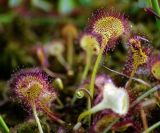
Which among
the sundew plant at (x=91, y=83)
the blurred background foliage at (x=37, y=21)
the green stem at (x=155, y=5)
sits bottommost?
the blurred background foliage at (x=37, y=21)

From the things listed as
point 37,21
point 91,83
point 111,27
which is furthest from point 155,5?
point 37,21

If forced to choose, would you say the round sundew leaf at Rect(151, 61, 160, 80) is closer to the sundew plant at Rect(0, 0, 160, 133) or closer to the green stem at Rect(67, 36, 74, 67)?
the sundew plant at Rect(0, 0, 160, 133)

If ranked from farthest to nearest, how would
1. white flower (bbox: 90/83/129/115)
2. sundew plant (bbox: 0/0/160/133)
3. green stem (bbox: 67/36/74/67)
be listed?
green stem (bbox: 67/36/74/67) → sundew plant (bbox: 0/0/160/133) → white flower (bbox: 90/83/129/115)

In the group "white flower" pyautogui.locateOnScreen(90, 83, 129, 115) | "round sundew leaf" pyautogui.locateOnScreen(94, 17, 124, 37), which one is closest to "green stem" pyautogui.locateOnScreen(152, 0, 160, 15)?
"round sundew leaf" pyautogui.locateOnScreen(94, 17, 124, 37)

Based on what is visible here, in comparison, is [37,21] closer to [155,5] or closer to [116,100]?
[155,5]

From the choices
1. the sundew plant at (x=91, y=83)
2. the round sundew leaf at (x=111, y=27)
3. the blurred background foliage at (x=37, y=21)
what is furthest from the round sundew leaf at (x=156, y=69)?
the blurred background foliage at (x=37, y=21)

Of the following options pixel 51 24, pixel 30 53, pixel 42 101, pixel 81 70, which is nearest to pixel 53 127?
pixel 42 101

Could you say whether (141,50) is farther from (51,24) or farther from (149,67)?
(51,24)

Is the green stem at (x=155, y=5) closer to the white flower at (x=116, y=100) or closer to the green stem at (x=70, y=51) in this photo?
the white flower at (x=116, y=100)

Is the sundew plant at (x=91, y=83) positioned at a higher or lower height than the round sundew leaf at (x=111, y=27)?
lower
